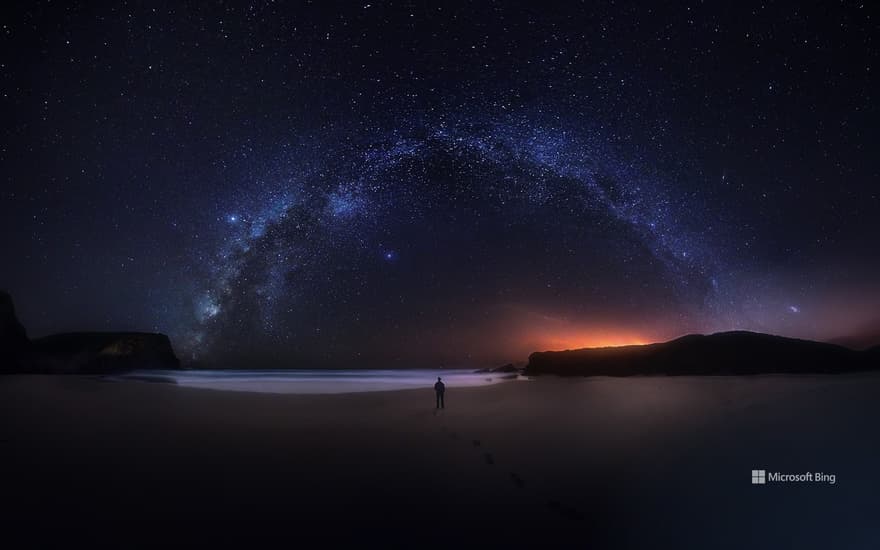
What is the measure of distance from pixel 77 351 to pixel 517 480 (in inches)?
3435

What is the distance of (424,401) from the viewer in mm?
24422

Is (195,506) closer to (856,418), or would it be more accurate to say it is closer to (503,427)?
(503,427)

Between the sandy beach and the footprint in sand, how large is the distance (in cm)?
12

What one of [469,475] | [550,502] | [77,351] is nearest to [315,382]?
[469,475]

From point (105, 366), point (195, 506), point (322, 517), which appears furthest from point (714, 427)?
point (105, 366)

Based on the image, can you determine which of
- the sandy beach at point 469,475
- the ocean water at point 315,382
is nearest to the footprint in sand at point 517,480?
the sandy beach at point 469,475

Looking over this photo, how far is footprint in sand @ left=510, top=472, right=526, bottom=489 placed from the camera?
8.55 metres

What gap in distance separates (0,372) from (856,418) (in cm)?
8174

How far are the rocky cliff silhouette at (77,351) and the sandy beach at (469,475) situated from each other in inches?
2429

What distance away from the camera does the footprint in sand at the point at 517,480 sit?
28.0ft

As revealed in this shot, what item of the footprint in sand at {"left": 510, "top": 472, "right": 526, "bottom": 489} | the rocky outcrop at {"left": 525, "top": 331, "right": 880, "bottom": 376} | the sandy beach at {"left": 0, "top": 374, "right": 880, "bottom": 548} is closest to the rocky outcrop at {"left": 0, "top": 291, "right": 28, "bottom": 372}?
the sandy beach at {"left": 0, "top": 374, "right": 880, "bottom": 548}

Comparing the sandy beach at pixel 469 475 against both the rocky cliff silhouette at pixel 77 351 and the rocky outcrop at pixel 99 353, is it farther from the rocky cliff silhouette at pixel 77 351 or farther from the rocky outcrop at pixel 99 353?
the rocky outcrop at pixel 99 353

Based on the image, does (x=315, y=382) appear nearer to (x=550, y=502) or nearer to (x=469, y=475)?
(x=469, y=475)

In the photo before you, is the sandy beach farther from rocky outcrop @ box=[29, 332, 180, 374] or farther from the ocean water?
rocky outcrop @ box=[29, 332, 180, 374]
